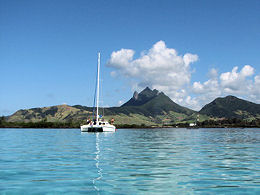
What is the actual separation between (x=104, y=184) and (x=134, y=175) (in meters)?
3.69

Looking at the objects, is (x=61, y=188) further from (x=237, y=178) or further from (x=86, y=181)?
(x=237, y=178)

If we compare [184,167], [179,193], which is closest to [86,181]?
[179,193]

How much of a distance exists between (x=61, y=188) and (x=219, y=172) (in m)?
12.8

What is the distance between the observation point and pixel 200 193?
1567 cm

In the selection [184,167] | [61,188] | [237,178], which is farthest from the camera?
[184,167]

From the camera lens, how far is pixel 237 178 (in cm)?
2016

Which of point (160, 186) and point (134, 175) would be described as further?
point (134, 175)

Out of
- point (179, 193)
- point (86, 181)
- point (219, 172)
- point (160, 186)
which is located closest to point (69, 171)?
point (86, 181)

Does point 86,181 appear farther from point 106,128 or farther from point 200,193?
point 106,128

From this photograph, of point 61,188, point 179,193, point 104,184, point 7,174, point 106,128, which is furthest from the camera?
point 106,128

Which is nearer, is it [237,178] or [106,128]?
[237,178]

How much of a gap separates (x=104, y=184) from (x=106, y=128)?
106 meters

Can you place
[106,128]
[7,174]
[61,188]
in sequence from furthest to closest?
[106,128] < [7,174] < [61,188]

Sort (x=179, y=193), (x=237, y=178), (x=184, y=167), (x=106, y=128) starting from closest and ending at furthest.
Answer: (x=179, y=193) → (x=237, y=178) → (x=184, y=167) → (x=106, y=128)
